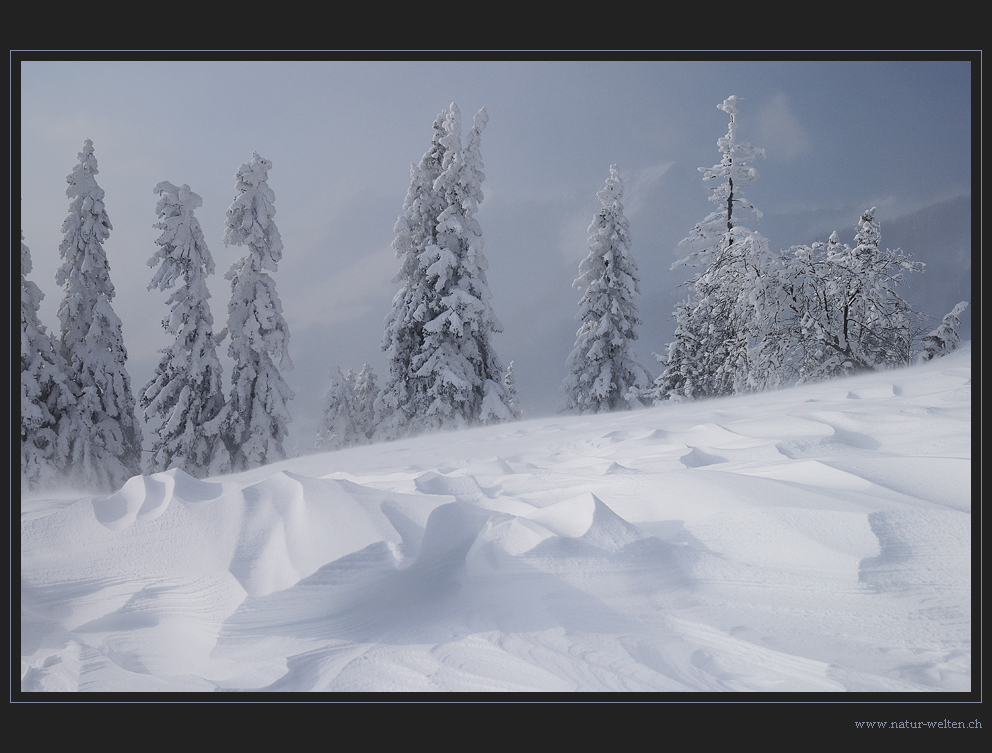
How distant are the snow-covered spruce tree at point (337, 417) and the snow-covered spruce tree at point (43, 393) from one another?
10709 mm

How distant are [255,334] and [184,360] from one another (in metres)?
1.63

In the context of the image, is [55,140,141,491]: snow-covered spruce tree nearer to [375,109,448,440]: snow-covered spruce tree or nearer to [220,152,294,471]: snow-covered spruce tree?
[220,152,294,471]: snow-covered spruce tree

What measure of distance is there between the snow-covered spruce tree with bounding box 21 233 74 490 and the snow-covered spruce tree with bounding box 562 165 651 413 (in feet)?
41.8

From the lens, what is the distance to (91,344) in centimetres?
1244

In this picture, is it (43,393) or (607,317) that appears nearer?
(43,393)

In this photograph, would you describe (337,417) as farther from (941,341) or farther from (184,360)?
(941,341)

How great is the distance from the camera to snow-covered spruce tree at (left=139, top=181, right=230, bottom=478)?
499 inches

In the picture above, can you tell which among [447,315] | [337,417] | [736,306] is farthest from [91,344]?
[736,306]

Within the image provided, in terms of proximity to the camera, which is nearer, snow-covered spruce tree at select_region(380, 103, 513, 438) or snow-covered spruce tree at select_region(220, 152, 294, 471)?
snow-covered spruce tree at select_region(220, 152, 294, 471)

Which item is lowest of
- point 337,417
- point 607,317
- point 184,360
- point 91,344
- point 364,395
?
point 337,417

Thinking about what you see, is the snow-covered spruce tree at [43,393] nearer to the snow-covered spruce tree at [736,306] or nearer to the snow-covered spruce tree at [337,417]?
the snow-covered spruce tree at [337,417]

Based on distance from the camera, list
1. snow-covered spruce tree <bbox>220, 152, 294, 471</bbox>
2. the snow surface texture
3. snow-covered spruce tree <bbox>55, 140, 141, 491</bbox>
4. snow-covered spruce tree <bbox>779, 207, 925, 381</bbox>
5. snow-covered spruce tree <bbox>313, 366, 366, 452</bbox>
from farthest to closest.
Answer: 1. snow-covered spruce tree <bbox>313, 366, 366, 452</bbox>
2. snow-covered spruce tree <bbox>220, 152, 294, 471</bbox>
3. snow-covered spruce tree <bbox>55, 140, 141, 491</bbox>
4. snow-covered spruce tree <bbox>779, 207, 925, 381</bbox>
5. the snow surface texture

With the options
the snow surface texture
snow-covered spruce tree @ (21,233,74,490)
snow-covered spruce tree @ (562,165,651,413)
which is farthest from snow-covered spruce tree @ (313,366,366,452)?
the snow surface texture
